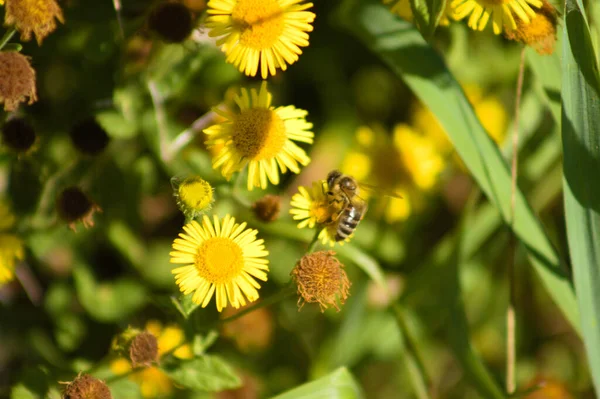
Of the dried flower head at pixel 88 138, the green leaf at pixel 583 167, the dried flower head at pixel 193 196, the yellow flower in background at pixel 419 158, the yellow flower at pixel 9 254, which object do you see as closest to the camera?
the dried flower head at pixel 193 196

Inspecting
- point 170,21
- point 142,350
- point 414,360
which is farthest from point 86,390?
point 414,360

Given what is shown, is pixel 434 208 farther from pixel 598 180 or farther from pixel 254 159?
pixel 254 159

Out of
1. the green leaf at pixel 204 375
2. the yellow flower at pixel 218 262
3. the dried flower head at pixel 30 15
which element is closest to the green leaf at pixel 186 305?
the yellow flower at pixel 218 262

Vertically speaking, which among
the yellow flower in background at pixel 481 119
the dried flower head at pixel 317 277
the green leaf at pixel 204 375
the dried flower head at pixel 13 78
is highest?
the dried flower head at pixel 13 78

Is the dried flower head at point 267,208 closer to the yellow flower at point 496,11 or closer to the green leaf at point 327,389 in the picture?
the green leaf at point 327,389

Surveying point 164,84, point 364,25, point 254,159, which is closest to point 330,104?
point 364,25

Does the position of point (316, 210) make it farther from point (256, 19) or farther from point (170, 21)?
point (170, 21)
